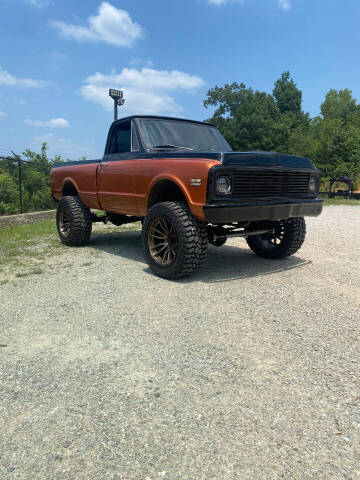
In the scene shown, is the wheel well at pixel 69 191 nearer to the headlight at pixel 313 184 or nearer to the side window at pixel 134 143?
the side window at pixel 134 143

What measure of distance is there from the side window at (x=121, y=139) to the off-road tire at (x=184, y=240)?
5.24 ft

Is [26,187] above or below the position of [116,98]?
below

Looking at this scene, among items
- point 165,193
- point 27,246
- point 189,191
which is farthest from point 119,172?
point 27,246

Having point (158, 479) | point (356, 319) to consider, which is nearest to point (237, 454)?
point (158, 479)

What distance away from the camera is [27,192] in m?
12.3

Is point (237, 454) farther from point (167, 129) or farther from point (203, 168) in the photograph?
point (167, 129)

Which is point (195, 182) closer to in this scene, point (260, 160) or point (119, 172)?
point (260, 160)

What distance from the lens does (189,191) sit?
14.1 ft

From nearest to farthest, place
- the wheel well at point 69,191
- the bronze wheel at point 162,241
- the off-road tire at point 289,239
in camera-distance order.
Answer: the bronze wheel at point 162,241
the off-road tire at point 289,239
the wheel well at point 69,191

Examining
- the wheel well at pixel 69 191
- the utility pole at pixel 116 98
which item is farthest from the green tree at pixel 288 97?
the wheel well at pixel 69 191

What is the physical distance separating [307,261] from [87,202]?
3752mm

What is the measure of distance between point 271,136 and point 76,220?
38.1 metres

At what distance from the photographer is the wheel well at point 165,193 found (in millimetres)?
4848

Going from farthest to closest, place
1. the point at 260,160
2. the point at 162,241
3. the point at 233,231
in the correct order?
the point at 162,241, the point at 233,231, the point at 260,160
